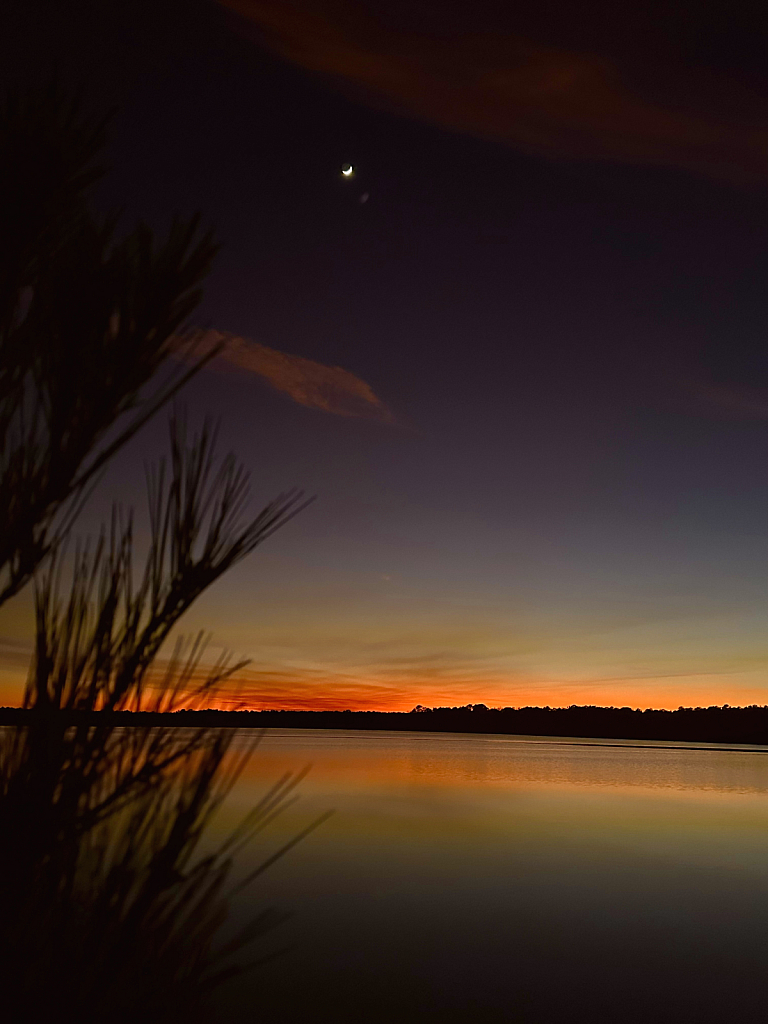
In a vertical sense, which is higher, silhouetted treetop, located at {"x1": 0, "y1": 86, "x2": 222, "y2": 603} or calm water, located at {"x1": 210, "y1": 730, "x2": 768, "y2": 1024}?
silhouetted treetop, located at {"x1": 0, "y1": 86, "x2": 222, "y2": 603}

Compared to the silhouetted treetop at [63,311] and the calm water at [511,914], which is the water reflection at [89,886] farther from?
the calm water at [511,914]

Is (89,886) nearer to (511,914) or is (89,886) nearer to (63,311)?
(63,311)

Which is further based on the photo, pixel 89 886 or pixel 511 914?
pixel 511 914

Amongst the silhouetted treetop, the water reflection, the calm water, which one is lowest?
the calm water

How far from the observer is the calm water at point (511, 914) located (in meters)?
8.31

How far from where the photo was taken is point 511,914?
39.5 feet

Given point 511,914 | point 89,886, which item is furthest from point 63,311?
point 511,914

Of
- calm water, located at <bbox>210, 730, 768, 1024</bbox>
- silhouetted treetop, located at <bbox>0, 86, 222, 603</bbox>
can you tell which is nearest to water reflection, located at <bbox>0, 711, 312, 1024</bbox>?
silhouetted treetop, located at <bbox>0, 86, 222, 603</bbox>

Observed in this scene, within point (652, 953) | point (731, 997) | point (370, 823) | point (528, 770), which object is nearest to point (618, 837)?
point (370, 823)

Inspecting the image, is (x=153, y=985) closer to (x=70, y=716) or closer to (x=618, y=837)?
(x=70, y=716)

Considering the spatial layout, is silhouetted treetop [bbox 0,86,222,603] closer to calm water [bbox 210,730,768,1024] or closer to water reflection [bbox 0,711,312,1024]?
water reflection [bbox 0,711,312,1024]

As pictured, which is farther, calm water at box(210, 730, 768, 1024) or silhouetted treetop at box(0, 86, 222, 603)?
calm water at box(210, 730, 768, 1024)

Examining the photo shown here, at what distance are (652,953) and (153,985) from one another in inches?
421

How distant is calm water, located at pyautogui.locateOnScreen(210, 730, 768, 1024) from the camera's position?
8312mm
